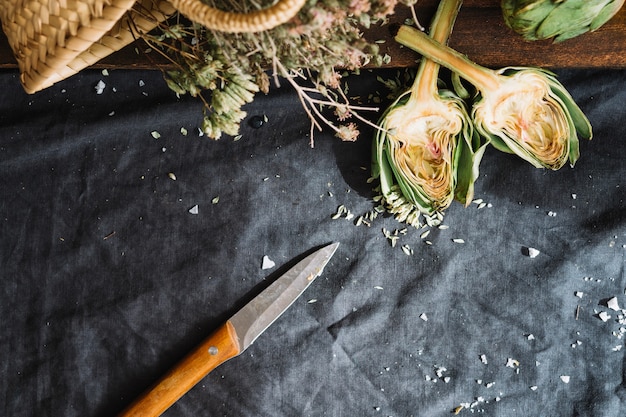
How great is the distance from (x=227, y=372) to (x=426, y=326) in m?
0.36

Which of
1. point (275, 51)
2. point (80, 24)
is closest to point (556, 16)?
point (275, 51)

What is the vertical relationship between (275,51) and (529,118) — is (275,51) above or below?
above

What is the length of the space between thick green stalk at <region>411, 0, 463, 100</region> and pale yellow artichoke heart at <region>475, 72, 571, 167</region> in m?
0.09

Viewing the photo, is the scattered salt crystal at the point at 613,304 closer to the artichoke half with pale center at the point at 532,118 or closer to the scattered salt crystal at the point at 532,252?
the scattered salt crystal at the point at 532,252

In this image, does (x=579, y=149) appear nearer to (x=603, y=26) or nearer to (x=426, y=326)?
(x=603, y=26)

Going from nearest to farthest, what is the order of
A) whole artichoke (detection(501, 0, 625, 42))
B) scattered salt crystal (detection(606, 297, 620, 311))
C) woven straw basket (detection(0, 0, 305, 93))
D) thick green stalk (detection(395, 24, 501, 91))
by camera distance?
woven straw basket (detection(0, 0, 305, 93)) < whole artichoke (detection(501, 0, 625, 42)) < thick green stalk (detection(395, 24, 501, 91)) < scattered salt crystal (detection(606, 297, 620, 311))

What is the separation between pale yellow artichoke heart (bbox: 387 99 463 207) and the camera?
1028mm

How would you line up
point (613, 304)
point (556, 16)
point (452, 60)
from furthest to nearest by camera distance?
point (613, 304) < point (452, 60) < point (556, 16)

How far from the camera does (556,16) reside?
904 mm

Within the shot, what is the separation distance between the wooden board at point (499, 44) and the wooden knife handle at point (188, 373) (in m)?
0.49

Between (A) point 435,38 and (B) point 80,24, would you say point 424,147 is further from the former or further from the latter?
(B) point 80,24

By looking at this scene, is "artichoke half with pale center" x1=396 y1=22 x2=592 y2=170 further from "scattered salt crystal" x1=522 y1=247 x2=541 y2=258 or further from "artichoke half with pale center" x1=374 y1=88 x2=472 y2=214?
"scattered salt crystal" x1=522 y1=247 x2=541 y2=258

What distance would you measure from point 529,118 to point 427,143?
0.55 ft

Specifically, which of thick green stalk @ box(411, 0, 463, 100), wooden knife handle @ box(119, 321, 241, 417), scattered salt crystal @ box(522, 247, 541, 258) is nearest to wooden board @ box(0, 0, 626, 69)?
thick green stalk @ box(411, 0, 463, 100)
